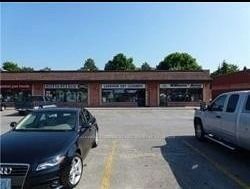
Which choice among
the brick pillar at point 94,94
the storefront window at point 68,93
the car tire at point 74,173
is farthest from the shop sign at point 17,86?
the car tire at point 74,173

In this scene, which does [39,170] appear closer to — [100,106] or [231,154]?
[231,154]

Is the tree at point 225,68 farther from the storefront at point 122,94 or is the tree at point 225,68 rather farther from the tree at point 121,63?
the storefront at point 122,94

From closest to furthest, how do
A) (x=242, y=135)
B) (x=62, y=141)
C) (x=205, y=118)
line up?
(x=62, y=141), (x=242, y=135), (x=205, y=118)

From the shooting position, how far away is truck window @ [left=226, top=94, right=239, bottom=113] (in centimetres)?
1070

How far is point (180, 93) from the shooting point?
4909 cm

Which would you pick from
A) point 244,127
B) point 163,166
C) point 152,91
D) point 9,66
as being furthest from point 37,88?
point 9,66

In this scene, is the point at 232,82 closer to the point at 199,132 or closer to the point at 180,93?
the point at 180,93

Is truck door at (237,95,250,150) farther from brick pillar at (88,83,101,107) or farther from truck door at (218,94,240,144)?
brick pillar at (88,83,101,107)

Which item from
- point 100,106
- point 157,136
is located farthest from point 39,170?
point 100,106

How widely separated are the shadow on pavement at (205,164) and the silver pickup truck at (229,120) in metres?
0.39

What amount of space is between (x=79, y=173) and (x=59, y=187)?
1129 millimetres

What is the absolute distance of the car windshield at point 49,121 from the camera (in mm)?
8961

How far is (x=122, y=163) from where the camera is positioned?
32.8 feet

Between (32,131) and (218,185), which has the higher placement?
(32,131)
